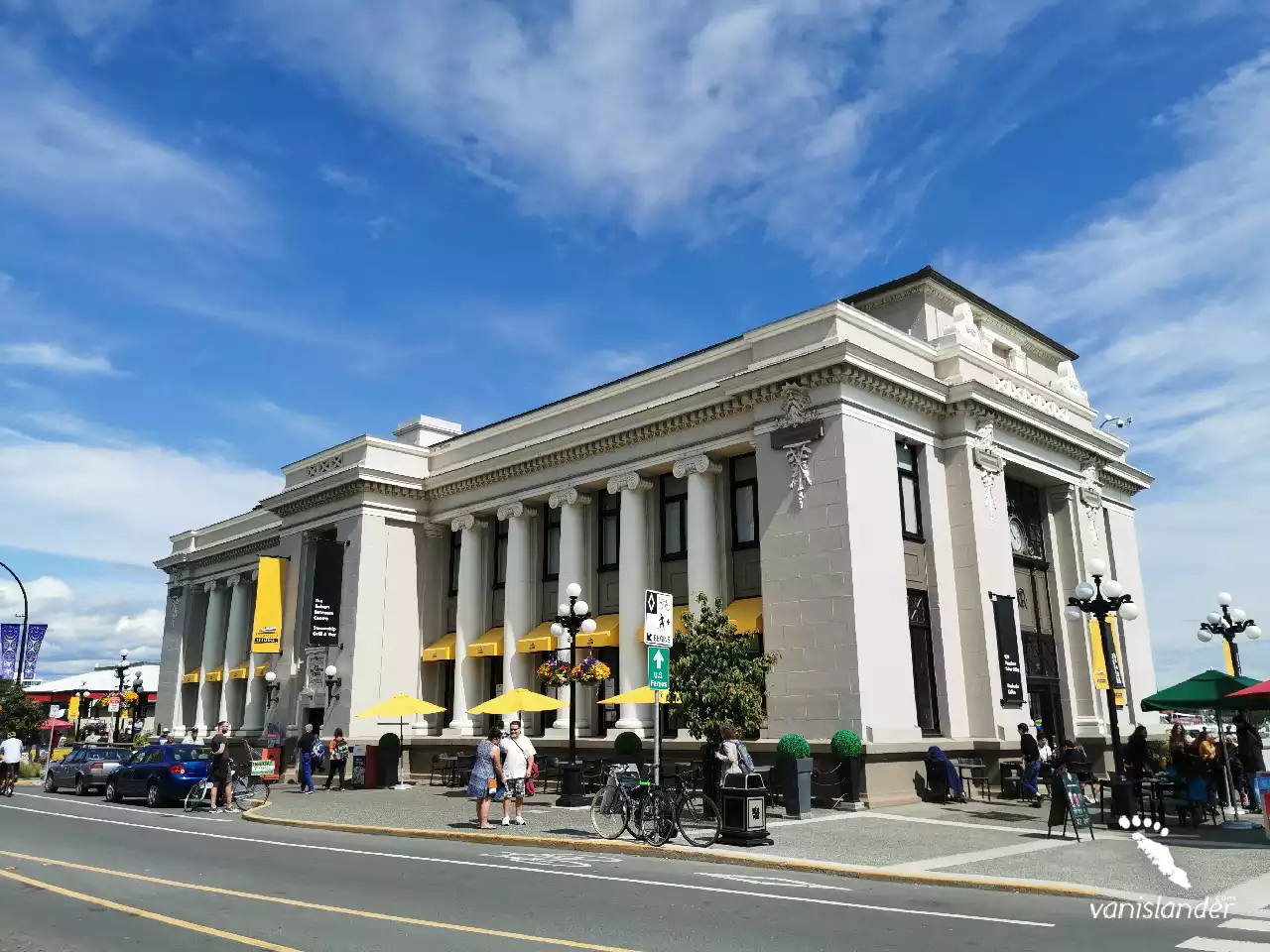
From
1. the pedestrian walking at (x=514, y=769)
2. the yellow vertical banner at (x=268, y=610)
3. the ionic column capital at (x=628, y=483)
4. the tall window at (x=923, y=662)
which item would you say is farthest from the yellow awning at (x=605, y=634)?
the yellow vertical banner at (x=268, y=610)

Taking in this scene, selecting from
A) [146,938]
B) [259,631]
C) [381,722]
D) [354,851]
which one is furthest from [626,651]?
[146,938]

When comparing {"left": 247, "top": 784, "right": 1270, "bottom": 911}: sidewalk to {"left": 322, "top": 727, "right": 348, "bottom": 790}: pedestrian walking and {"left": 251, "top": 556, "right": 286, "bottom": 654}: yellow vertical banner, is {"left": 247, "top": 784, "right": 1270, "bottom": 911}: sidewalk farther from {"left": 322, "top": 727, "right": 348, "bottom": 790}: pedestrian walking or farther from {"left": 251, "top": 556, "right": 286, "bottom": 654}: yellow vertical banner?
{"left": 251, "top": 556, "right": 286, "bottom": 654}: yellow vertical banner

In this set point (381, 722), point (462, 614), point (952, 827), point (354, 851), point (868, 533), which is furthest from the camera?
point (462, 614)

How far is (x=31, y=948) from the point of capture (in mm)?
8078

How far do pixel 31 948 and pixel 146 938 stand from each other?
871mm

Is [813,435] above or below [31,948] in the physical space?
above

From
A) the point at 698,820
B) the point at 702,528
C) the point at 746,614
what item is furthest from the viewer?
the point at 702,528

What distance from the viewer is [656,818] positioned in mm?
15219

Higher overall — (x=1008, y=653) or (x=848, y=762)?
(x=1008, y=653)

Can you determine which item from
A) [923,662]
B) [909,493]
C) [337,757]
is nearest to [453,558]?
[337,757]

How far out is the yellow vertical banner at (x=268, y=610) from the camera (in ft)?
124

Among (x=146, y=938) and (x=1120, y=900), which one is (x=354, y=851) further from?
(x=1120, y=900)

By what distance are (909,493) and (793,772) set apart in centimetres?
1028

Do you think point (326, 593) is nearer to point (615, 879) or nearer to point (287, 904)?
point (615, 879)
